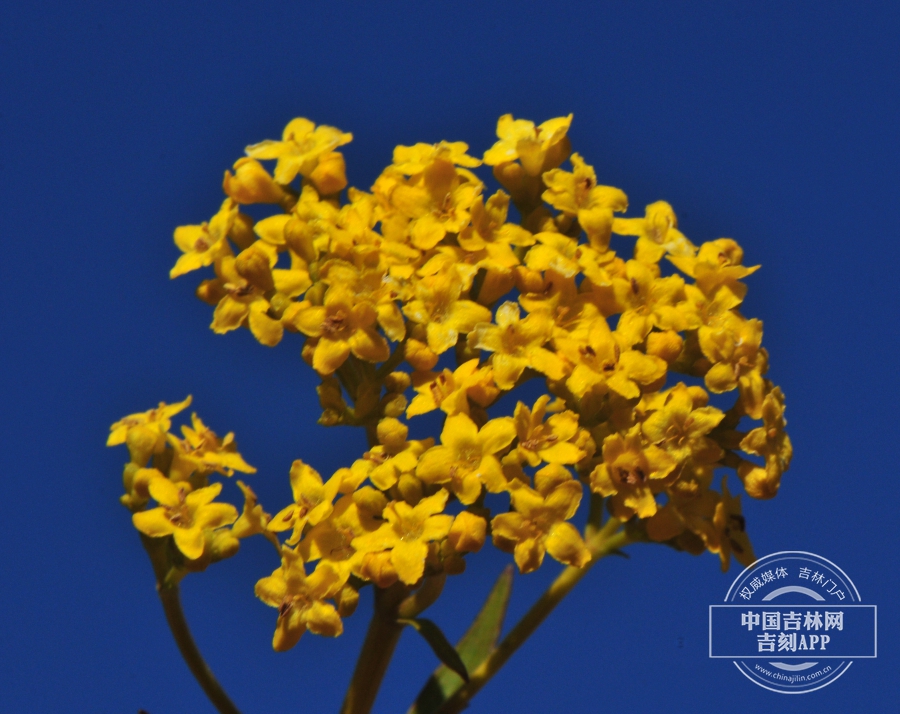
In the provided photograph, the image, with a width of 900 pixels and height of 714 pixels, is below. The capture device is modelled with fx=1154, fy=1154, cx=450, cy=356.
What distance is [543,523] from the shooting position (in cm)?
143

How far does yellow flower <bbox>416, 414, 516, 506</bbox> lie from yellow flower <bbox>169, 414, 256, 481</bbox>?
0.34m

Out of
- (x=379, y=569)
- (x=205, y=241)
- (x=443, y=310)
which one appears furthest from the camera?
(x=205, y=241)

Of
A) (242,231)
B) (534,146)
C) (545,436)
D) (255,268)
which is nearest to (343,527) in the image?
(545,436)

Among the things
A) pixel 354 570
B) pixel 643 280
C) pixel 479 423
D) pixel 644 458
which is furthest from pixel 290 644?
pixel 643 280

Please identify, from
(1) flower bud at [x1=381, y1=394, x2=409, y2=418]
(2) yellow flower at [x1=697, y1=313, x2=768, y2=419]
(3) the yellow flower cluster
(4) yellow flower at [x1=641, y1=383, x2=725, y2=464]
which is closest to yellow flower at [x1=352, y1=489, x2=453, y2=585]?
(3) the yellow flower cluster

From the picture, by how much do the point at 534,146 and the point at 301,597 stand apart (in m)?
0.71

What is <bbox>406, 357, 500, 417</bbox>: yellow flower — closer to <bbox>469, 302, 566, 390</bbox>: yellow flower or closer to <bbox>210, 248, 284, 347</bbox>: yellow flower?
<bbox>469, 302, 566, 390</bbox>: yellow flower

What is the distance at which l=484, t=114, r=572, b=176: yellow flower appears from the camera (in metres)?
1.66

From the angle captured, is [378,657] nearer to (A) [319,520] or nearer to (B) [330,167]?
(A) [319,520]

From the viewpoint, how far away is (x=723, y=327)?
1.58 meters

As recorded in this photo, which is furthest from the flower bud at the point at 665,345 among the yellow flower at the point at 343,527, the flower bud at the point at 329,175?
the flower bud at the point at 329,175

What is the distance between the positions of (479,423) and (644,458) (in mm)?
214

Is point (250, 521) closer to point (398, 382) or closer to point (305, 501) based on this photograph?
point (305, 501)

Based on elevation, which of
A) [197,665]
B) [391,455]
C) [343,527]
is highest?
[391,455]
